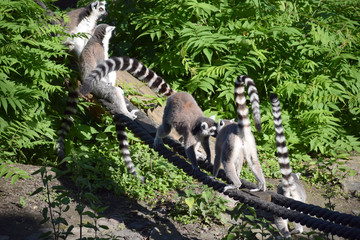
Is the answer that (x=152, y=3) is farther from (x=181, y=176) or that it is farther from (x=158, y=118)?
(x=181, y=176)

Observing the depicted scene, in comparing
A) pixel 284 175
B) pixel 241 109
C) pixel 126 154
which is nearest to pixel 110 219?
pixel 126 154

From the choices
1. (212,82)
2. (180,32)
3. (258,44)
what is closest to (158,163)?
(212,82)

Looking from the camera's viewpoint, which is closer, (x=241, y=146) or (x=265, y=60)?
(x=241, y=146)

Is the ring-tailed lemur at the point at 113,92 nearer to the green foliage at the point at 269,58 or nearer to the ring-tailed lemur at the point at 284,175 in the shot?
the green foliage at the point at 269,58

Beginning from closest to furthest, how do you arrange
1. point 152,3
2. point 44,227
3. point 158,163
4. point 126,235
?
point 44,227
point 126,235
point 158,163
point 152,3

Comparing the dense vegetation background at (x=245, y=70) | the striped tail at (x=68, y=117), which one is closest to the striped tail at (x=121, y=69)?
the striped tail at (x=68, y=117)

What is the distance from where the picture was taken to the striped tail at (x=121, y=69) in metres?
4.65

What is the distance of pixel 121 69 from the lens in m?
5.20

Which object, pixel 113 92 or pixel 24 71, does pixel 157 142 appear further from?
pixel 24 71

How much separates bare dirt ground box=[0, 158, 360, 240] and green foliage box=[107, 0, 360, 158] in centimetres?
248

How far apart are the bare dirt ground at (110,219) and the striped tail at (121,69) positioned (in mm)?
1389

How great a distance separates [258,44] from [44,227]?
4864 mm

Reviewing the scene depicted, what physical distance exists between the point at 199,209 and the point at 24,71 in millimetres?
2929

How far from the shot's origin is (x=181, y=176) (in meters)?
5.94
